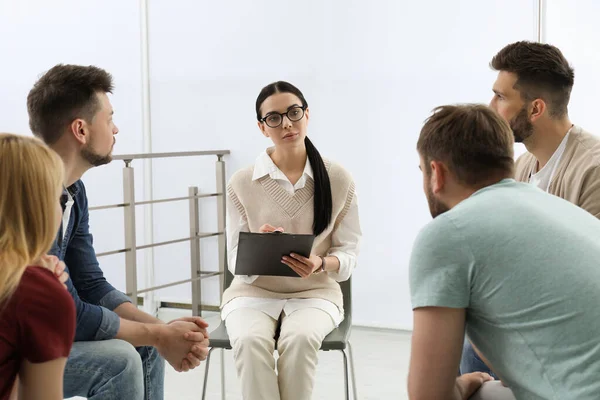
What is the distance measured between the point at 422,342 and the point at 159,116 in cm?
381

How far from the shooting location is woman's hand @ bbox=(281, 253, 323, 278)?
2494 mm

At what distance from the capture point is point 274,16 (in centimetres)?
457

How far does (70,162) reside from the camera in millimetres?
2146

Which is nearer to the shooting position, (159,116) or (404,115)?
(404,115)

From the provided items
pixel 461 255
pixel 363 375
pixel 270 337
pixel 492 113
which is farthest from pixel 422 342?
pixel 363 375

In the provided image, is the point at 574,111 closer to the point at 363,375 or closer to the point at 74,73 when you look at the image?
the point at 363,375

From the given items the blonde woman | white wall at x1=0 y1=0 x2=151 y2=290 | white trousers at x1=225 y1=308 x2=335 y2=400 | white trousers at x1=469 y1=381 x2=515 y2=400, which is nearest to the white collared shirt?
white trousers at x1=225 y1=308 x2=335 y2=400

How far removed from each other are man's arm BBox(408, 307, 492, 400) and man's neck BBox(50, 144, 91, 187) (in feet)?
3.77

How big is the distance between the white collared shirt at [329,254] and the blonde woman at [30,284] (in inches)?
53.2

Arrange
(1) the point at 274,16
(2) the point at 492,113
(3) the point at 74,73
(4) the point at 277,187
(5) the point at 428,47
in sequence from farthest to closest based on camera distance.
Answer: (1) the point at 274,16 < (5) the point at 428,47 < (4) the point at 277,187 < (3) the point at 74,73 < (2) the point at 492,113

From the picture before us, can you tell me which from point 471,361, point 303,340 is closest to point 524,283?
point 471,361

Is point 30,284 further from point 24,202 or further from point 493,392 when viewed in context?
point 493,392

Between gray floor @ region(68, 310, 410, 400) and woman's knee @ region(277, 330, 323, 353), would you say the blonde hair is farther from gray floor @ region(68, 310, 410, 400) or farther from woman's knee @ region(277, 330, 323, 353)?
gray floor @ region(68, 310, 410, 400)

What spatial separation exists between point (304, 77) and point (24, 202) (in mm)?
3332
